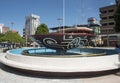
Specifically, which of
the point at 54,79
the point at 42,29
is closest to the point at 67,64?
the point at 54,79

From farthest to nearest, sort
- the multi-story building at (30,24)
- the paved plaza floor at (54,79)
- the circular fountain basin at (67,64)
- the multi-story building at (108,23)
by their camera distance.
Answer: the multi-story building at (30,24), the multi-story building at (108,23), the circular fountain basin at (67,64), the paved plaza floor at (54,79)

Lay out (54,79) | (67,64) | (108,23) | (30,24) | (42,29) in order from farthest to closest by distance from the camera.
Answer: (30,24) < (108,23) < (42,29) < (67,64) < (54,79)

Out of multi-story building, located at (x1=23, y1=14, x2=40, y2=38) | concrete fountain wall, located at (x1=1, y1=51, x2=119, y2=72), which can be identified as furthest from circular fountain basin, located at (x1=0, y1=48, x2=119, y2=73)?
multi-story building, located at (x1=23, y1=14, x2=40, y2=38)

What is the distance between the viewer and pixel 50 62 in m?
9.97

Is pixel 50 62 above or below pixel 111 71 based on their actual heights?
above

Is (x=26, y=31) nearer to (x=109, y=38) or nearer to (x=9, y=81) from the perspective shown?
(x=109, y=38)

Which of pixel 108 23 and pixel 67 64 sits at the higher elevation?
pixel 108 23

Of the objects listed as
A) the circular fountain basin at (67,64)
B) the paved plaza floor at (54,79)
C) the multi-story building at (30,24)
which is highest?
the multi-story building at (30,24)

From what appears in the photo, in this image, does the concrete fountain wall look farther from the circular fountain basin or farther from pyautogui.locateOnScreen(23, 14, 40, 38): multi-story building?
pyautogui.locateOnScreen(23, 14, 40, 38): multi-story building

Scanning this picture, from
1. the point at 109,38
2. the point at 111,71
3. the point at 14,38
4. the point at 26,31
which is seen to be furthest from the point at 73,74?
the point at 26,31

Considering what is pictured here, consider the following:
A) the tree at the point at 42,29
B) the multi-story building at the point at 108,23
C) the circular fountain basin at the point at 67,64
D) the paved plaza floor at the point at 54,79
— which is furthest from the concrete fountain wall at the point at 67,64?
the tree at the point at 42,29

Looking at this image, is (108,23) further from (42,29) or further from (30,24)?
(30,24)

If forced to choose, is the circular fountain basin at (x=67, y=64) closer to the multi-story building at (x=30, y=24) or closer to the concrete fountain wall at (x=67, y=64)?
the concrete fountain wall at (x=67, y=64)

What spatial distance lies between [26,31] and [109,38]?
9957cm
